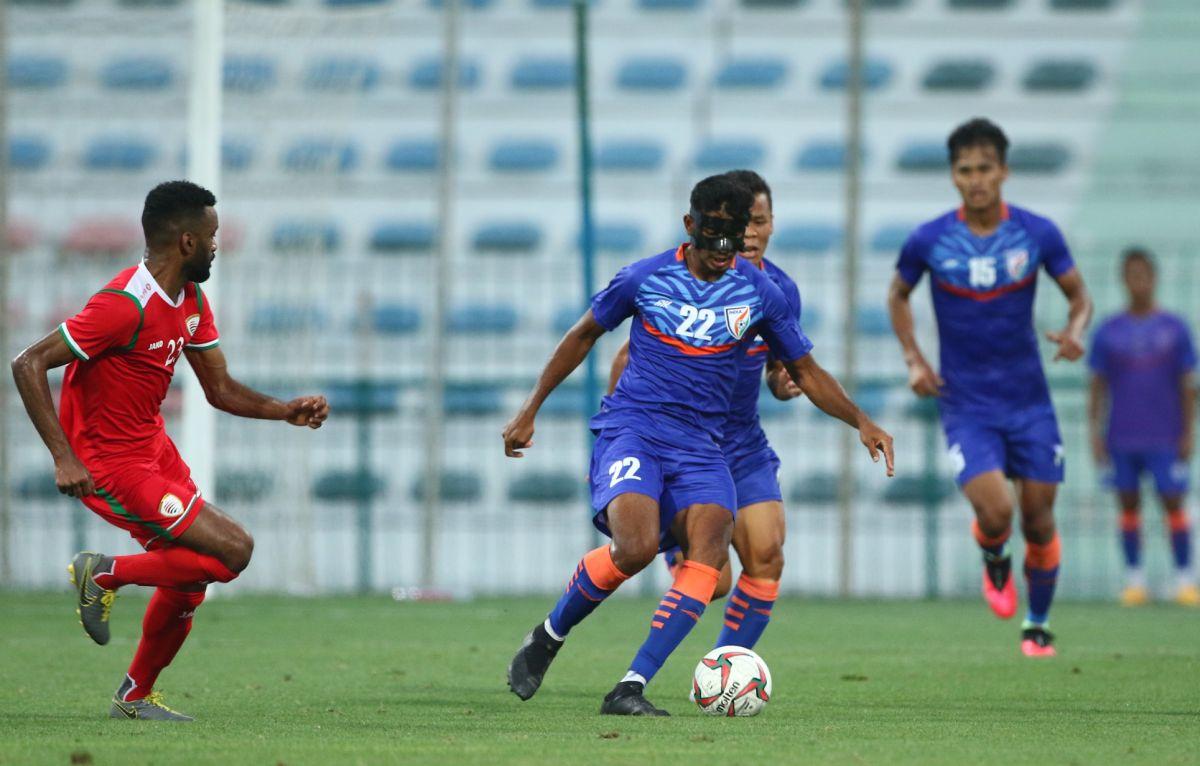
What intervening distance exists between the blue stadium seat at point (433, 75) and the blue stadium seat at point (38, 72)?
541 inches

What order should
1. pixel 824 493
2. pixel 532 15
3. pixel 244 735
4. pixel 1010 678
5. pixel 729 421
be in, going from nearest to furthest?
pixel 244 735 → pixel 729 421 → pixel 1010 678 → pixel 824 493 → pixel 532 15

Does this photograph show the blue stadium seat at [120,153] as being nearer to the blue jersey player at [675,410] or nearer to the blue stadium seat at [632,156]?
the blue stadium seat at [632,156]

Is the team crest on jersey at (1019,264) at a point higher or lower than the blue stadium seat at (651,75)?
lower

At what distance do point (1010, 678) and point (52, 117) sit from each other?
55.8ft

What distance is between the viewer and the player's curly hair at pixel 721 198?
644 cm

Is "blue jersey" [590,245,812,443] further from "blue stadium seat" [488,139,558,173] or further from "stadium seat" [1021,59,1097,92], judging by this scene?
"stadium seat" [1021,59,1097,92]

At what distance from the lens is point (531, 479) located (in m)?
17.8

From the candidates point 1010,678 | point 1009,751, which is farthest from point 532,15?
point 1009,751

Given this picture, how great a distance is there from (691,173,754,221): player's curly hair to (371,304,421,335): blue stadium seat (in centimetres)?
1688

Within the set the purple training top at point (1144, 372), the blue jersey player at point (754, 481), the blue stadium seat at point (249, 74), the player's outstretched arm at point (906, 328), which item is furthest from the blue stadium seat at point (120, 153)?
the blue jersey player at point (754, 481)

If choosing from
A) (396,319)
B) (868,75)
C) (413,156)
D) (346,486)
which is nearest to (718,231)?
(346,486)

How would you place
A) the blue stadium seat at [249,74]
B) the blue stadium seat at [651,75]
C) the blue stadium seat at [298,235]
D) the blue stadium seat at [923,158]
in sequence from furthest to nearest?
1. the blue stadium seat at [651,75]
2. the blue stadium seat at [923,158]
3. the blue stadium seat at [298,235]
4. the blue stadium seat at [249,74]

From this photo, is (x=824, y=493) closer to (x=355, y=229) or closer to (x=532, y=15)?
(x=355, y=229)

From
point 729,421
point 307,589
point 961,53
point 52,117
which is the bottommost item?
point 307,589
